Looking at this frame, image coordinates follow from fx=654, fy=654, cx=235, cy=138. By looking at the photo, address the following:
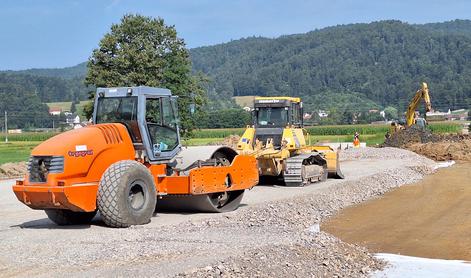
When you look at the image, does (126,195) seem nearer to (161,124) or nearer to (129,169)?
(129,169)

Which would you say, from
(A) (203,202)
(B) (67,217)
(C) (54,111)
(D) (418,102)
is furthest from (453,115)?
(B) (67,217)

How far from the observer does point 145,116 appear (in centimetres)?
1344

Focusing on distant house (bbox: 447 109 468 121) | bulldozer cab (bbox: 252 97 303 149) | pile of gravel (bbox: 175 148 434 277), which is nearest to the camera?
pile of gravel (bbox: 175 148 434 277)

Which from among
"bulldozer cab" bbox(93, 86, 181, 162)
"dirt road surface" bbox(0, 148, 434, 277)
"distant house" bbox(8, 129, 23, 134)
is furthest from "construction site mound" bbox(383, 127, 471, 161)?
"distant house" bbox(8, 129, 23, 134)

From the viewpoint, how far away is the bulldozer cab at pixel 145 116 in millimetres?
13328

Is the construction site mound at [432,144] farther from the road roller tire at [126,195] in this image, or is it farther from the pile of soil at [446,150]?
the road roller tire at [126,195]

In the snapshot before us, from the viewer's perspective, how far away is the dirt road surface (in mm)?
8984

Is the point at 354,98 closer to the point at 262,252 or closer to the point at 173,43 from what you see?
the point at 173,43

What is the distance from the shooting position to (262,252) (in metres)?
9.56

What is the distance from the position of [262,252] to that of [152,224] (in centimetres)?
401

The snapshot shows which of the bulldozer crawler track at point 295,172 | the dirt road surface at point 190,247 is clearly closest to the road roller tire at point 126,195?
the dirt road surface at point 190,247

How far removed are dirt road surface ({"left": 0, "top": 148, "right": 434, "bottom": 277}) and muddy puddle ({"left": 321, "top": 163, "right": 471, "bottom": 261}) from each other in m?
1.08

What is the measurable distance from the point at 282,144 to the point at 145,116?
27.2ft

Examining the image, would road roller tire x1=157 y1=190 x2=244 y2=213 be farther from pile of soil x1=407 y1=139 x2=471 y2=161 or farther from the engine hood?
pile of soil x1=407 y1=139 x2=471 y2=161
